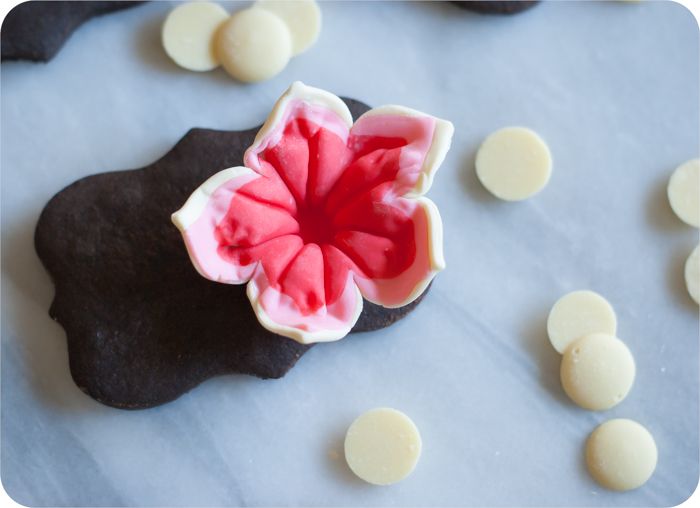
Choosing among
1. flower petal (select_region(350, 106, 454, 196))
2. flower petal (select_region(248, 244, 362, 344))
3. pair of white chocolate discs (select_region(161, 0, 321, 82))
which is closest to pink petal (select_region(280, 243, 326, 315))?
flower petal (select_region(248, 244, 362, 344))

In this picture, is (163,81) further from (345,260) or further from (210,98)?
(345,260)

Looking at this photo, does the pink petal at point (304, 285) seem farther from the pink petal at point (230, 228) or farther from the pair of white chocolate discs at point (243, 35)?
the pair of white chocolate discs at point (243, 35)

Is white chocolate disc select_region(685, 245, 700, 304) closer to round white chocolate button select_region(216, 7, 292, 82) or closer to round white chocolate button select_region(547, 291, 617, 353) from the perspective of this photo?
round white chocolate button select_region(547, 291, 617, 353)

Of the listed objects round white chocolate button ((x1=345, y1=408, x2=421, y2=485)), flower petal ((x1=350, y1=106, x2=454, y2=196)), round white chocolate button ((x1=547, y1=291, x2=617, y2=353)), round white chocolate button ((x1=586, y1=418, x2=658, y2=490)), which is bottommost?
round white chocolate button ((x1=586, y1=418, x2=658, y2=490))

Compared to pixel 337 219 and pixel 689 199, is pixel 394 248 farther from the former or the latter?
pixel 689 199

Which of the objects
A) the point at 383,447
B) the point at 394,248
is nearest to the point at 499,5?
the point at 394,248

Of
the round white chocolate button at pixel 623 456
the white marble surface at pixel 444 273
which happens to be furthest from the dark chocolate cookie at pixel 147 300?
the round white chocolate button at pixel 623 456
